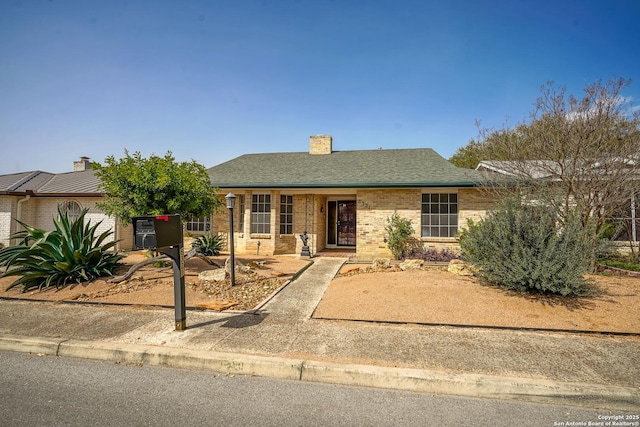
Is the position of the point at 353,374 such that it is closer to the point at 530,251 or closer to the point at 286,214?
the point at 530,251

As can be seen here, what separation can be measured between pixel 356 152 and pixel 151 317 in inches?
524

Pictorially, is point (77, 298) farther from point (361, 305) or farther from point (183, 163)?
point (361, 305)

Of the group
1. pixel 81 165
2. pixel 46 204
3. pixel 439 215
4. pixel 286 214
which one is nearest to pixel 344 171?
pixel 286 214

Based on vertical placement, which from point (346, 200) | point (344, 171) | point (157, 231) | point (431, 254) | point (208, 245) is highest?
point (344, 171)

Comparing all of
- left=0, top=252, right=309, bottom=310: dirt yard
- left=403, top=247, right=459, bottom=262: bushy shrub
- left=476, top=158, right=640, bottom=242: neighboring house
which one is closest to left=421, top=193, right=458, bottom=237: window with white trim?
left=403, top=247, right=459, bottom=262: bushy shrub

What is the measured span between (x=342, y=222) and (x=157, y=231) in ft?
35.9

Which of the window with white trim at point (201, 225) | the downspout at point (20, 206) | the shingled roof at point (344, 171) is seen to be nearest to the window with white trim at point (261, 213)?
the shingled roof at point (344, 171)

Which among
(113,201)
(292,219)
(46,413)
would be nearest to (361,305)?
(46,413)

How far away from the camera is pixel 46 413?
119 inches

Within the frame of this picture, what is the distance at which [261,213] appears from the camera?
44.3 ft

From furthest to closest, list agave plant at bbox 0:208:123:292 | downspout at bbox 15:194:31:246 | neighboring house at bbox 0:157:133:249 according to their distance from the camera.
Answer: downspout at bbox 15:194:31:246 → neighboring house at bbox 0:157:133:249 → agave plant at bbox 0:208:123:292

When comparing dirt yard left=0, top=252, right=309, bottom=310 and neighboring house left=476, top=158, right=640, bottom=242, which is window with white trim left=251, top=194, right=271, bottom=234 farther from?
neighboring house left=476, top=158, right=640, bottom=242

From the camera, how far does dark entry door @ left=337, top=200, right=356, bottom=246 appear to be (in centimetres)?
1460

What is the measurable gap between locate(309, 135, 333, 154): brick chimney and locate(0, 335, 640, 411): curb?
14.2 m
